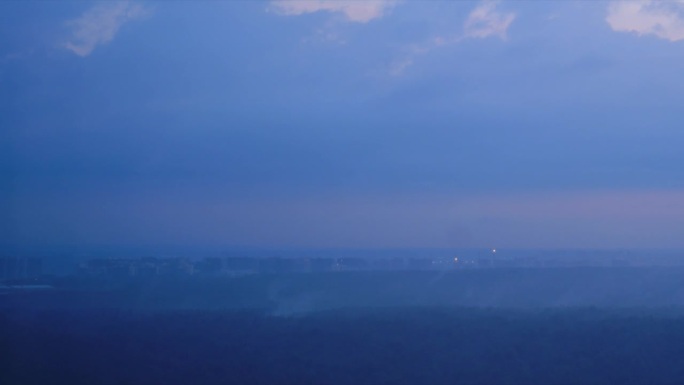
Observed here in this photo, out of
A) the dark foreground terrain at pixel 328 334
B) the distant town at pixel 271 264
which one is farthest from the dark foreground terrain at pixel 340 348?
the distant town at pixel 271 264

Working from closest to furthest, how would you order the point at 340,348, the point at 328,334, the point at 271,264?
the point at 340,348 < the point at 328,334 < the point at 271,264

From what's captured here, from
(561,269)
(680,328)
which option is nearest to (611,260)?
(561,269)

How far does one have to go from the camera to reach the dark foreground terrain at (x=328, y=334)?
52.1 feet

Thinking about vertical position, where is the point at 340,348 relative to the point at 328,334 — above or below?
below

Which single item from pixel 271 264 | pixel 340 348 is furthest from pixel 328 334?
pixel 271 264

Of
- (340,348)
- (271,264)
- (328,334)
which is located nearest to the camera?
(340,348)

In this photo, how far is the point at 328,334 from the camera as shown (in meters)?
19.0

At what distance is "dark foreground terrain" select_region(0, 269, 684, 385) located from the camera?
15891mm

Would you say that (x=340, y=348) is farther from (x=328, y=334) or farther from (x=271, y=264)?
(x=271, y=264)

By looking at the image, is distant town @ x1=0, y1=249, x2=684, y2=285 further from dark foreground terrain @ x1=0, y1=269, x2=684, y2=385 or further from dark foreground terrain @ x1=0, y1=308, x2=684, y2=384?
dark foreground terrain @ x1=0, y1=308, x2=684, y2=384

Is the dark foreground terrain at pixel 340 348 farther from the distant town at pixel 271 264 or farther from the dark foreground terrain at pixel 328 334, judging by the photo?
the distant town at pixel 271 264

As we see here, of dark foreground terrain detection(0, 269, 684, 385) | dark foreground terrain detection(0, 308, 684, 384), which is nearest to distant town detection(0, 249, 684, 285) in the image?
dark foreground terrain detection(0, 269, 684, 385)

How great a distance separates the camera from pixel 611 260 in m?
34.4

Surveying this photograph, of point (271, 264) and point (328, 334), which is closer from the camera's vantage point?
point (328, 334)
